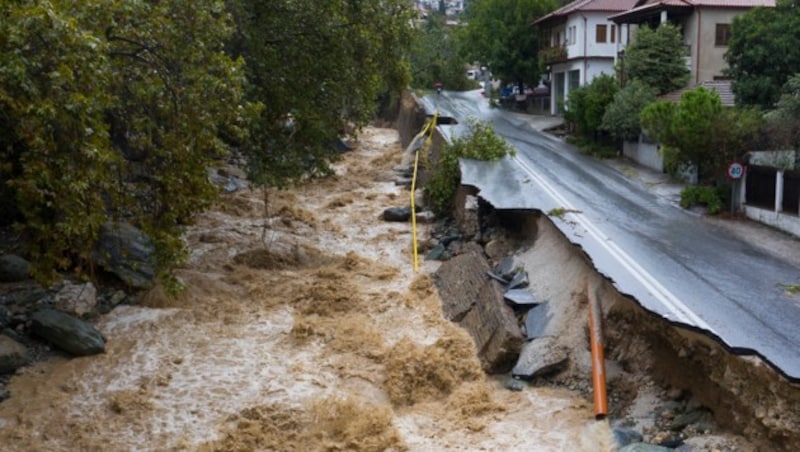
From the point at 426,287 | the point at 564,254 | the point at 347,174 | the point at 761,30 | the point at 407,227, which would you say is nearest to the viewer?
the point at 564,254

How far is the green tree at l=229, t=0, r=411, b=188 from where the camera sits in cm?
1888

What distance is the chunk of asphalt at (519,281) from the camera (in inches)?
652

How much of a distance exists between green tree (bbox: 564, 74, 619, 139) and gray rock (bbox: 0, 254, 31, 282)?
24.9m

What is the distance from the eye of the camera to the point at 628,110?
107 feet

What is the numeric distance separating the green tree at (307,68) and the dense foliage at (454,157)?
16.7 ft

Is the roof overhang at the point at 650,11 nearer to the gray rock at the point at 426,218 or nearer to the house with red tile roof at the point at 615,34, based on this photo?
the house with red tile roof at the point at 615,34

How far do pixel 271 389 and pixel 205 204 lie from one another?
13.9ft

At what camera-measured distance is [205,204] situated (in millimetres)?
10672

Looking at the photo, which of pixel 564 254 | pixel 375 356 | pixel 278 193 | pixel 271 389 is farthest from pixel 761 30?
pixel 271 389

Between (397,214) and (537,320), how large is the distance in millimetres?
12550

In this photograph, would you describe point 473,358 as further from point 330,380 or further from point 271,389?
point 271,389

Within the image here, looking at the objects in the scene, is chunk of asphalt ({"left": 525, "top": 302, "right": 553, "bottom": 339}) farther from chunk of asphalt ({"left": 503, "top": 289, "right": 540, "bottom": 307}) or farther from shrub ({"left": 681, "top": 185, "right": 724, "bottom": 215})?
shrub ({"left": 681, "top": 185, "right": 724, "bottom": 215})

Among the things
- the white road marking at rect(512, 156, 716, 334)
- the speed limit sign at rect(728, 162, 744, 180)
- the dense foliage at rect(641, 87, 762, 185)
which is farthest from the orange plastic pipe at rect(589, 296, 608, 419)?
the dense foliage at rect(641, 87, 762, 185)

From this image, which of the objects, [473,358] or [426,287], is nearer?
[473,358]
